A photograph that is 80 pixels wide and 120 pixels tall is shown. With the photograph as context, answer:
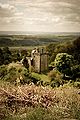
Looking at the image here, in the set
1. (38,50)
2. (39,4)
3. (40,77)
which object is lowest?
(40,77)

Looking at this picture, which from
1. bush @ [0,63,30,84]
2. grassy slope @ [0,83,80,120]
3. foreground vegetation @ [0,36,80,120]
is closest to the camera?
grassy slope @ [0,83,80,120]

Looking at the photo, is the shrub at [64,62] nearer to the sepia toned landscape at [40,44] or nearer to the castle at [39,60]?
the sepia toned landscape at [40,44]

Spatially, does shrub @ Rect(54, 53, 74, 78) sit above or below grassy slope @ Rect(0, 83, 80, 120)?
above

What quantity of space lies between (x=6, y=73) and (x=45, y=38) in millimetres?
590

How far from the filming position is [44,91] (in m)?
3.64

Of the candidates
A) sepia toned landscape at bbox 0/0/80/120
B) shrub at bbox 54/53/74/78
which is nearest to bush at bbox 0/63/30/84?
sepia toned landscape at bbox 0/0/80/120

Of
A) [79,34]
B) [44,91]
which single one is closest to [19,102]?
[44,91]

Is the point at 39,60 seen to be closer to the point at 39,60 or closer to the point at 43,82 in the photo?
the point at 39,60

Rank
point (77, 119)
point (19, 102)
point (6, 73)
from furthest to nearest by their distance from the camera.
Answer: point (6, 73) → point (19, 102) → point (77, 119)

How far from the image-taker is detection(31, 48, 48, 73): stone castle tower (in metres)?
3.89

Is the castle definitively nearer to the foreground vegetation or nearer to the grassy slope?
the foreground vegetation

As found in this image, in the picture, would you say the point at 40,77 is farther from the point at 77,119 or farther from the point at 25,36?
the point at 77,119

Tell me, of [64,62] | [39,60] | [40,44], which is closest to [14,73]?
[39,60]

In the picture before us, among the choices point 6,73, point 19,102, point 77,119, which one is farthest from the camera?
point 6,73
